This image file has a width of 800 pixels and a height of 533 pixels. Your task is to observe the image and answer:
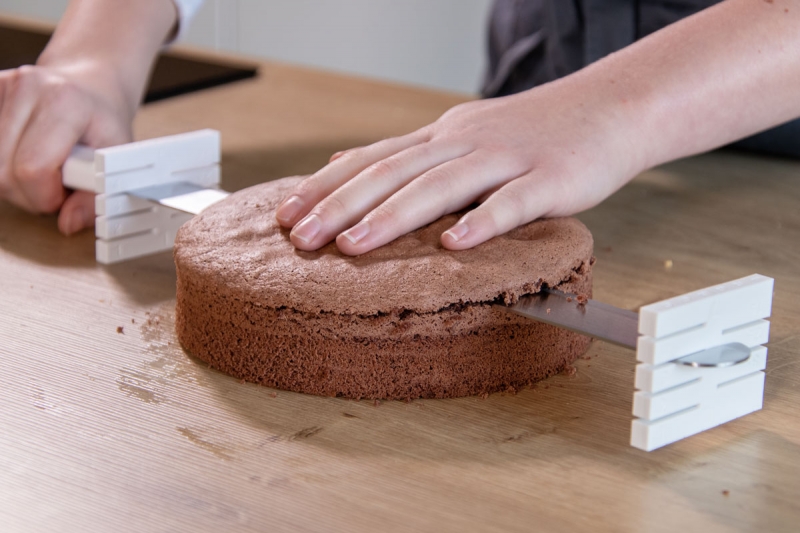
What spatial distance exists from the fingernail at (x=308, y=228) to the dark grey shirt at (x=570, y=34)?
959mm

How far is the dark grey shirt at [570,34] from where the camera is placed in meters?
1.64

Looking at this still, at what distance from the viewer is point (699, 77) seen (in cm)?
110

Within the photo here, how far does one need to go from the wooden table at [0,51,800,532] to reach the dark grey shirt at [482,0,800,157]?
552 mm

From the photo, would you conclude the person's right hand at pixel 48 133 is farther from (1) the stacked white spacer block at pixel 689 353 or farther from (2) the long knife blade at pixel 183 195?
(1) the stacked white spacer block at pixel 689 353

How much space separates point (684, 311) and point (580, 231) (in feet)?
0.90

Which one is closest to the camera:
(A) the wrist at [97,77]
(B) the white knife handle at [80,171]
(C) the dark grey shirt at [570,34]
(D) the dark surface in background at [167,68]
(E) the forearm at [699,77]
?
(E) the forearm at [699,77]

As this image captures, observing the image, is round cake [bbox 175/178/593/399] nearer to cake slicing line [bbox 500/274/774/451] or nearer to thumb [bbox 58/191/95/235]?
cake slicing line [bbox 500/274/774/451]

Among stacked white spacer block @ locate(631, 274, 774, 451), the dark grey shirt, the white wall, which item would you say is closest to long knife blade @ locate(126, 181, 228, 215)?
stacked white spacer block @ locate(631, 274, 774, 451)

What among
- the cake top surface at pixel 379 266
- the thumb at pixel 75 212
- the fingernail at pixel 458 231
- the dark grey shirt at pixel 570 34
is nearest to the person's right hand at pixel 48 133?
the thumb at pixel 75 212

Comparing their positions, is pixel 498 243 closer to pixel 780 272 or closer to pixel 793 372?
pixel 793 372

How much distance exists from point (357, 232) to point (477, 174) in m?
0.18

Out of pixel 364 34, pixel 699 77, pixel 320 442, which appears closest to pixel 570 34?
pixel 699 77

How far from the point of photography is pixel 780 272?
1201mm

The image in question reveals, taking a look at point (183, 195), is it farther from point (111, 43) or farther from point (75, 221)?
point (111, 43)
